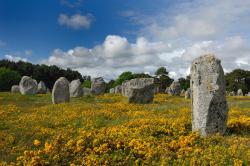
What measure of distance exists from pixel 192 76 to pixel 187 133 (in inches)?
109

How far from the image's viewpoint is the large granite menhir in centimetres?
3703

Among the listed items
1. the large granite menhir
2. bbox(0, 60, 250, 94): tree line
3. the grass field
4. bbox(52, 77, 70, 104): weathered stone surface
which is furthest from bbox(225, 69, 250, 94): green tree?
the grass field

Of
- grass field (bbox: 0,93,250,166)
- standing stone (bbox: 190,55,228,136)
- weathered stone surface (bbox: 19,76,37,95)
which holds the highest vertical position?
weathered stone surface (bbox: 19,76,37,95)

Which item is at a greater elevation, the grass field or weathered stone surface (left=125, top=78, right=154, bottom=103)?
weathered stone surface (left=125, top=78, right=154, bottom=103)

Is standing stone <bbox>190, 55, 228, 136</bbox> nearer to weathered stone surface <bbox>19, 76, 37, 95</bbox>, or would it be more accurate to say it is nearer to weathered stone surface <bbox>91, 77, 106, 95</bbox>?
weathered stone surface <bbox>91, 77, 106, 95</bbox>

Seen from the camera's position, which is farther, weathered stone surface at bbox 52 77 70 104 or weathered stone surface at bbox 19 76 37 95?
weathered stone surface at bbox 19 76 37 95

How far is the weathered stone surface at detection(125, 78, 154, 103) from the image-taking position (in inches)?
1458

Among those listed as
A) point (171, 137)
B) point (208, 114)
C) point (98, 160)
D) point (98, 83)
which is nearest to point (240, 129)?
point (208, 114)

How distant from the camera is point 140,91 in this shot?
3725cm

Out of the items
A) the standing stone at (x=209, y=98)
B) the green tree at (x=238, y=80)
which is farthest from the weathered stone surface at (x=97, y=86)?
the green tree at (x=238, y=80)

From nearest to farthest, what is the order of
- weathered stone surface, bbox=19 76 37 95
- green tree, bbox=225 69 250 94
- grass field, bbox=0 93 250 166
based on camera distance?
grass field, bbox=0 93 250 166 < weathered stone surface, bbox=19 76 37 95 < green tree, bbox=225 69 250 94

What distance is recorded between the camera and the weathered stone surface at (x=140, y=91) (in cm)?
3703

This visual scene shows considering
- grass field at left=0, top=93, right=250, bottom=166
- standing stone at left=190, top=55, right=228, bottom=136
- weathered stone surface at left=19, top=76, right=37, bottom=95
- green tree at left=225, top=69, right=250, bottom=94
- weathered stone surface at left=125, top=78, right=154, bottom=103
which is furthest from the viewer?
green tree at left=225, top=69, right=250, bottom=94

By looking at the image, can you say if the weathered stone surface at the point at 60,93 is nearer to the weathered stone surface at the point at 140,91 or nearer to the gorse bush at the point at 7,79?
the weathered stone surface at the point at 140,91
